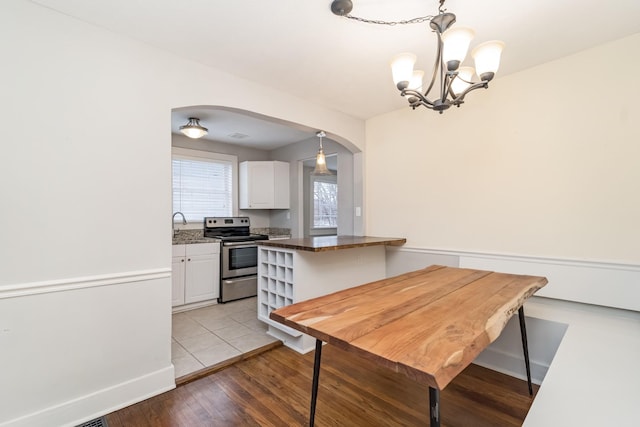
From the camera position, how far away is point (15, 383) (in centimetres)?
151

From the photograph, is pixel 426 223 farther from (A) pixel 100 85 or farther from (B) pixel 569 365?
(A) pixel 100 85

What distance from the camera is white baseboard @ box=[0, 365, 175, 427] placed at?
1559 millimetres

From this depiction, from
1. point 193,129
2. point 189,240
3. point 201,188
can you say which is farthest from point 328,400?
point 201,188

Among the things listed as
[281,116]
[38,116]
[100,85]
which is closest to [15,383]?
[38,116]

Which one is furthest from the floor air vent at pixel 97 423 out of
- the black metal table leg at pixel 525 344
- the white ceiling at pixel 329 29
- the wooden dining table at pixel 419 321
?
the black metal table leg at pixel 525 344

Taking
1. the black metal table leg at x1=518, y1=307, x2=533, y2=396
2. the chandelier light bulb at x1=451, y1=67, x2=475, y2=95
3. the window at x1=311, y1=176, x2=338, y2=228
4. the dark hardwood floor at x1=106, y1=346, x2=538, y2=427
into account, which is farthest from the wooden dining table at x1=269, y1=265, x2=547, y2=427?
the window at x1=311, y1=176, x2=338, y2=228

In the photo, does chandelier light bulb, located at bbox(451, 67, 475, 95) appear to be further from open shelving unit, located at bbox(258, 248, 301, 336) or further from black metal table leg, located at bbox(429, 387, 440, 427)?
open shelving unit, located at bbox(258, 248, 301, 336)

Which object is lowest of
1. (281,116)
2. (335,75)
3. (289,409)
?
(289,409)

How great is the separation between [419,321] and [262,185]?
152 inches

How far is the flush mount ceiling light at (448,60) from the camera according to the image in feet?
4.44

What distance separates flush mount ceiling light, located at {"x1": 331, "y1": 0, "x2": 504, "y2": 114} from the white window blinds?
11.2ft

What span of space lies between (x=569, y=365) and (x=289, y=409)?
1577mm

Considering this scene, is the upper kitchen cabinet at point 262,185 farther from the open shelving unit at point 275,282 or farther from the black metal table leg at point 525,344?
the black metal table leg at point 525,344

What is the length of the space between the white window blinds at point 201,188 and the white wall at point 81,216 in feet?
7.80
